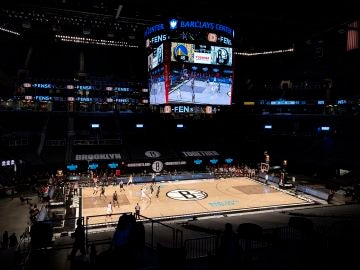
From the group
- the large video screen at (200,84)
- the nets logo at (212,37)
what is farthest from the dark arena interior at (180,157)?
the nets logo at (212,37)

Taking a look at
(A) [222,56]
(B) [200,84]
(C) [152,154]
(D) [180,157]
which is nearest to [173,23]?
(A) [222,56]

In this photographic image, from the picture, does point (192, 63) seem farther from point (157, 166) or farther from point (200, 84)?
point (157, 166)

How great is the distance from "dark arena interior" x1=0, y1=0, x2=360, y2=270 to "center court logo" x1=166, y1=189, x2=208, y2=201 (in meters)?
0.38

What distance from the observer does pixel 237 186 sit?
33031 millimetres

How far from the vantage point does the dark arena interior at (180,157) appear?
1038 cm

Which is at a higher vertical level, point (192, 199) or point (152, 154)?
point (152, 154)

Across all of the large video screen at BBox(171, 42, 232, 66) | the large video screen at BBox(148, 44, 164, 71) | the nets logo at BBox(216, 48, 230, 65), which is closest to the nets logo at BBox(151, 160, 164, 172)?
the large video screen at BBox(148, 44, 164, 71)

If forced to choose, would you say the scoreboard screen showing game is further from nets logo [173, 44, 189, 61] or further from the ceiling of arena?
the ceiling of arena

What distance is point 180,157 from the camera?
41.6 m

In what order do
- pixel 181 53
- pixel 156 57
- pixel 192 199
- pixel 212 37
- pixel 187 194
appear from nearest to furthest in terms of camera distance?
pixel 181 53
pixel 212 37
pixel 192 199
pixel 156 57
pixel 187 194

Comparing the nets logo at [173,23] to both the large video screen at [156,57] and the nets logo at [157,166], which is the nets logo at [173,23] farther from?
the nets logo at [157,166]

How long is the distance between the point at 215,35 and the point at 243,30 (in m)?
7.50

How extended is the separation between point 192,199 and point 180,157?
14.6 metres

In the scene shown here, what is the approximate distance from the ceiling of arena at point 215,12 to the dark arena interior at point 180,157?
0.49ft
